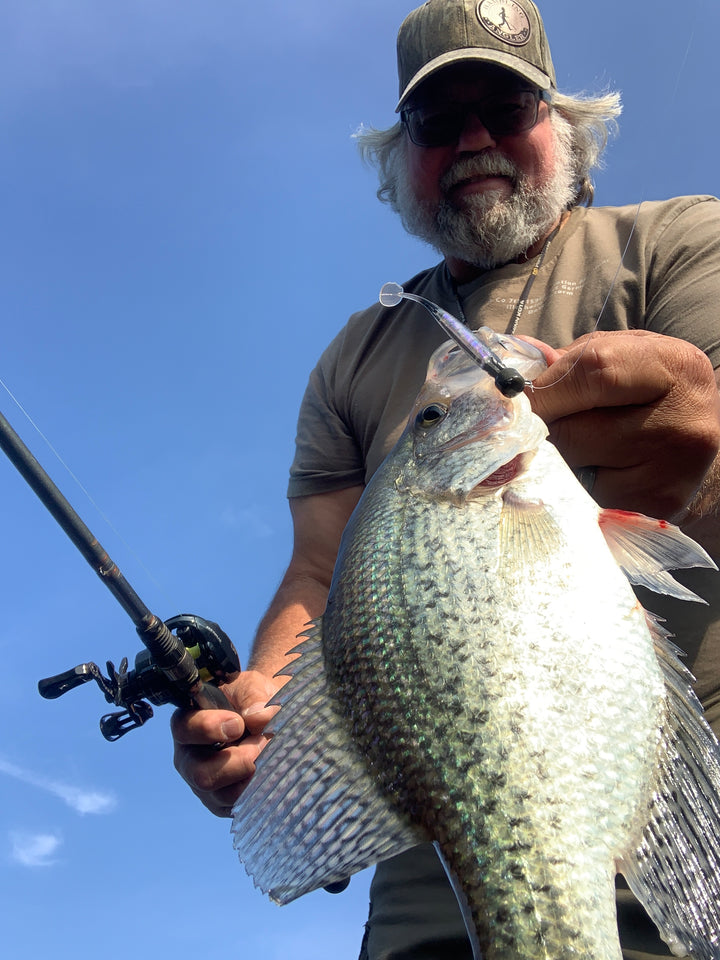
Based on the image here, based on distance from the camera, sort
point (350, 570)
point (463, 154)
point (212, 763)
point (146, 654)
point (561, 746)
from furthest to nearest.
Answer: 1. point (463, 154)
2. point (146, 654)
3. point (212, 763)
4. point (350, 570)
5. point (561, 746)

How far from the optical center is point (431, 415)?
98.0 inches

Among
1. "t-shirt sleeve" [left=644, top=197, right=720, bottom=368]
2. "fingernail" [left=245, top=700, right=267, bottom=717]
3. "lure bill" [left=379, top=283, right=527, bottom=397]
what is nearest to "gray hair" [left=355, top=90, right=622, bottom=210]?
"t-shirt sleeve" [left=644, top=197, right=720, bottom=368]

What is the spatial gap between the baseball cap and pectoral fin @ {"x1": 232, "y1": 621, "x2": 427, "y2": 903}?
→ 9.55ft

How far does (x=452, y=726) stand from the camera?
5.71 feet

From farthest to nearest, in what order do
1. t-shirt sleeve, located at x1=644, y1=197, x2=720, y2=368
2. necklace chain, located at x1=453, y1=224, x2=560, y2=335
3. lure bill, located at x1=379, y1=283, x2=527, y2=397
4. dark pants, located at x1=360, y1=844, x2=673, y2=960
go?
necklace chain, located at x1=453, y1=224, x2=560, y2=335, t-shirt sleeve, located at x1=644, y1=197, x2=720, y2=368, dark pants, located at x1=360, y1=844, x2=673, y2=960, lure bill, located at x1=379, y1=283, x2=527, y2=397

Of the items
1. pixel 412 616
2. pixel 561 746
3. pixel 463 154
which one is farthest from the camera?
pixel 463 154

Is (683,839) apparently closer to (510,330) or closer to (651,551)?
(651,551)

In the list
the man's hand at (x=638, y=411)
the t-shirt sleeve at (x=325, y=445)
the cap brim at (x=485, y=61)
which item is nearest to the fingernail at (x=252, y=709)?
the t-shirt sleeve at (x=325, y=445)

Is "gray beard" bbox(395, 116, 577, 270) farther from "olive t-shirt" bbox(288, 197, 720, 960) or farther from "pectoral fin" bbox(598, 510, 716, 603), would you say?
"pectoral fin" bbox(598, 510, 716, 603)

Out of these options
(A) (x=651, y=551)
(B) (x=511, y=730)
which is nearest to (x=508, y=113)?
(A) (x=651, y=551)

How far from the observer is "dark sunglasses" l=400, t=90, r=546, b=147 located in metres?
3.59

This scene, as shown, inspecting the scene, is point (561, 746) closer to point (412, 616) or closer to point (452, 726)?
point (452, 726)

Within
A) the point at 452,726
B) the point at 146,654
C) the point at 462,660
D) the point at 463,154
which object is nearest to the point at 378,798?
the point at 452,726

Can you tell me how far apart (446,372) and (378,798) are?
137cm
